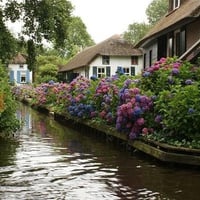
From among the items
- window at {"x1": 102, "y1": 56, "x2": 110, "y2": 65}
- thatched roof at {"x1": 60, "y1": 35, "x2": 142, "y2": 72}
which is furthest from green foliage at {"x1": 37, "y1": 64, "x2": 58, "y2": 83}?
window at {"x1": 102, "y1": 56, "x2": 110, "y2": 65}

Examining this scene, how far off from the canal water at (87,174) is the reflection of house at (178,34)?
6.17 m

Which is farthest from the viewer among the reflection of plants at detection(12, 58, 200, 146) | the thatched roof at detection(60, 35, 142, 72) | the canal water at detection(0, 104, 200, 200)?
the thatched roof at detection(60, 35, 142, 72)

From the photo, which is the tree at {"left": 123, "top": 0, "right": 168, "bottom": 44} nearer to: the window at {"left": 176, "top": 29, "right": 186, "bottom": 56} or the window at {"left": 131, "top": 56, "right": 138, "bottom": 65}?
the window at {"left": 131, "top": 56, "right": 138, "bottom": 65}

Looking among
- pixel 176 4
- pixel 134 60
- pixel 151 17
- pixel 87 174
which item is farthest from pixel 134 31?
pixel 87 174

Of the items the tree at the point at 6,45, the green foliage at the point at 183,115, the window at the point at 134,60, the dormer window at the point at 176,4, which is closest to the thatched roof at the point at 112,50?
the window at the point at 134,60

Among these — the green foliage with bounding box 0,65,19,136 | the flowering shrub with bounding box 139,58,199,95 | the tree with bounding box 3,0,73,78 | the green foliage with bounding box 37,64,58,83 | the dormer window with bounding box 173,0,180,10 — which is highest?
the dormer window with bounding box 173,0,180,10

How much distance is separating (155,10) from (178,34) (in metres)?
71.1

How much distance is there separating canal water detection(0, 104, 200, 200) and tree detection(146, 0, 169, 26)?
8188 centimetres

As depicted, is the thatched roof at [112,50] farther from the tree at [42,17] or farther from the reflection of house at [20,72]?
the tree at [42,17]

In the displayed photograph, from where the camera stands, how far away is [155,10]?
95375 millimetres

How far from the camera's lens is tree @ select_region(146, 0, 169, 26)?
9419 cm

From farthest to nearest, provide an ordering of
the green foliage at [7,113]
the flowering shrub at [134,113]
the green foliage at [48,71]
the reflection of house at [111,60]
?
the green foliage at [48,71]
the reflection of house at [111,60]
the green foliage at [7,113]
the flowering shrub at [134,113]

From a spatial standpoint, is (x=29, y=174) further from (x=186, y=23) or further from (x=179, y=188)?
(x=186, y=23)

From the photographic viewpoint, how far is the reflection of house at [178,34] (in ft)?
72.5
